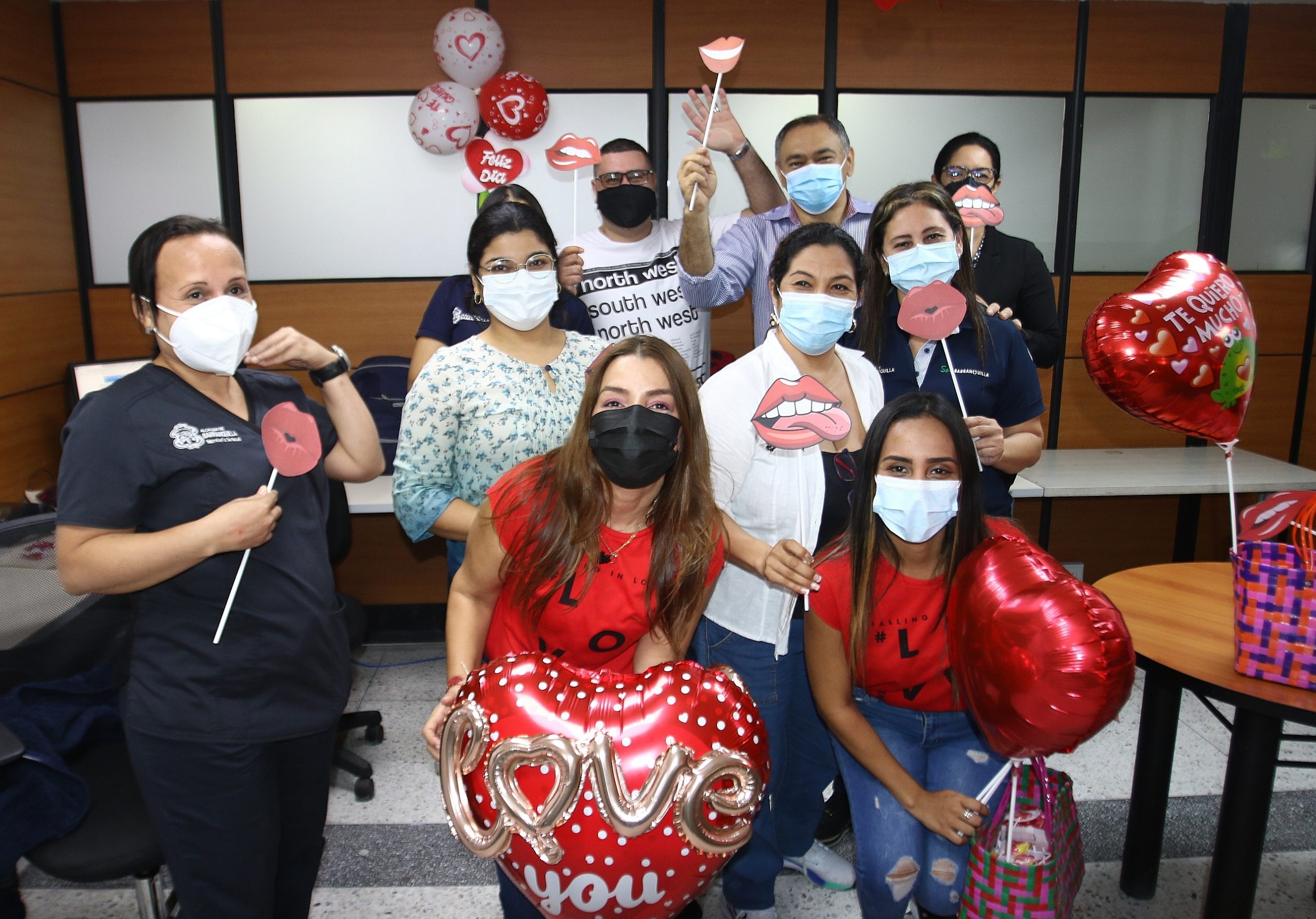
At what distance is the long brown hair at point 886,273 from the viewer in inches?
75.0

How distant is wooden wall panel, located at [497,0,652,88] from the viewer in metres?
3.59

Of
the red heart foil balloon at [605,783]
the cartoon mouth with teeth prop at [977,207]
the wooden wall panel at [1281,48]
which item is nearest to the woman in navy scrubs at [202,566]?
the red heart foil balloon at [605,783]

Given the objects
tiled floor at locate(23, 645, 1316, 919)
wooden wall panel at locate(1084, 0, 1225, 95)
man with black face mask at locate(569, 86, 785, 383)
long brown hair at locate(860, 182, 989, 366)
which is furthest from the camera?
wooden wall panel at locate(1084, 0, 1225, 95)

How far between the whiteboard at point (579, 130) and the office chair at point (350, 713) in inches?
64.3

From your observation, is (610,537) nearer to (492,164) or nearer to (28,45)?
(492,164)

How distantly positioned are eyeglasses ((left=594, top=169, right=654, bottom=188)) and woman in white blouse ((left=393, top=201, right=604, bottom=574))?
64 cm

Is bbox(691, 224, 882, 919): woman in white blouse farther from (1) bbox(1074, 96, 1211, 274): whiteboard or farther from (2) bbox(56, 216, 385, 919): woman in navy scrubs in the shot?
(1) bbox(1074, 96, 1211, 274): whiteboard

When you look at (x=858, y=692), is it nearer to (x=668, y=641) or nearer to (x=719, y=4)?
(x=668, y=641)

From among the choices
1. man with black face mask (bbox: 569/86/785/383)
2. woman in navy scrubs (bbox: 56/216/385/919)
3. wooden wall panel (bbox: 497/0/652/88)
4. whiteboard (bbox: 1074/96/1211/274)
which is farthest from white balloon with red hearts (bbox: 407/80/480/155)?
whiteboard (bbox: 1074/96/1211/274)

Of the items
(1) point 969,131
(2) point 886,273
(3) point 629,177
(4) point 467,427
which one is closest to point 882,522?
(2) point 886,273

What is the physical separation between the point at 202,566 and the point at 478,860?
1.29 metres

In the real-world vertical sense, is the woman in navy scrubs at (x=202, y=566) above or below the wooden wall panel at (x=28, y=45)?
below

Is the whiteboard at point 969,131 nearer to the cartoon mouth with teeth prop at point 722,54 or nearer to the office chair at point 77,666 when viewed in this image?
the cartoon mouth with teeth prop at point 722,54

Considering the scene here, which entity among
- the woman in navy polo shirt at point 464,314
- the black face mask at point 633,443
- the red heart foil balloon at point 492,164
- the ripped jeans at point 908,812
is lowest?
the ripped jeans at point 908,812
